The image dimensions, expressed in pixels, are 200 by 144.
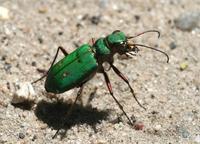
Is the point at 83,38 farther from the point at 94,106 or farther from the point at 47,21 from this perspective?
the point at 94,106

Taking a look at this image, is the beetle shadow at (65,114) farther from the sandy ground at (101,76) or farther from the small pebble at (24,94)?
the small pebble at (24,94)

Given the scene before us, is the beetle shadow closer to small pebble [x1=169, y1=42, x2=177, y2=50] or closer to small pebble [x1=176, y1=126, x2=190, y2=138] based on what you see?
small pebble [x1=176, y1=126, x2=190, y2=138]

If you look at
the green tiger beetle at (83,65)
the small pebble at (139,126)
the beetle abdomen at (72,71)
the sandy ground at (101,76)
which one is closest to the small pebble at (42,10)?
the sandy ground at (101,76)

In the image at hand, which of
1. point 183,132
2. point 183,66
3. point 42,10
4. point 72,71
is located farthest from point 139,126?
point 42,10

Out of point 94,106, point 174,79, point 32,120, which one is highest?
point 32,120

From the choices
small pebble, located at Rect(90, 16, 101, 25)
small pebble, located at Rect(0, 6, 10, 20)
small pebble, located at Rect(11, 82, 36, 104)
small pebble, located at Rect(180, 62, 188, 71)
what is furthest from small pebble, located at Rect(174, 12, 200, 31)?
small pebble, located at Rect(11, 82, 36, 104)

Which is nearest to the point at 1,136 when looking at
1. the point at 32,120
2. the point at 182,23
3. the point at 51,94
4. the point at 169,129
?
the point at 32,120
